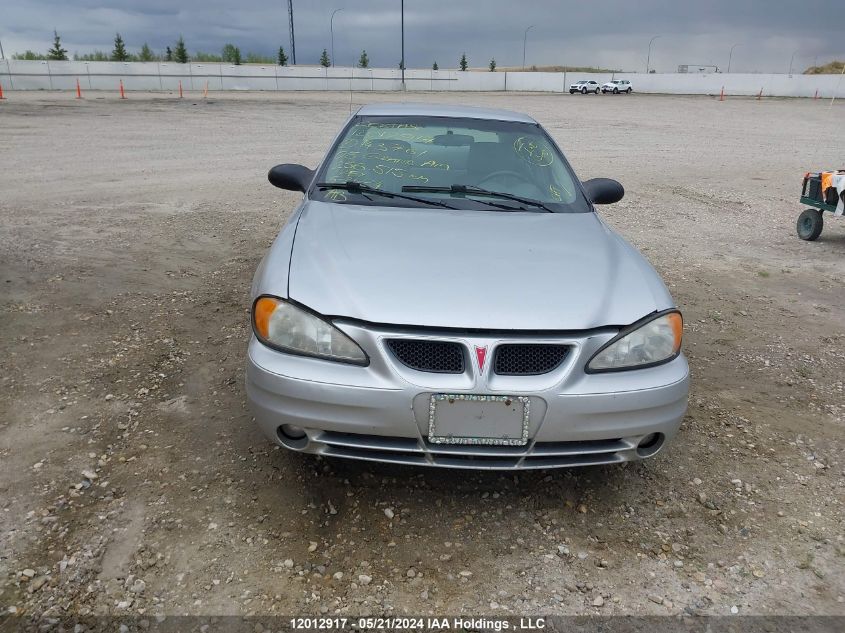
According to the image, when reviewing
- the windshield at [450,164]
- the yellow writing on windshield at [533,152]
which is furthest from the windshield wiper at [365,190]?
the yellow writing on windshield at [533,152]

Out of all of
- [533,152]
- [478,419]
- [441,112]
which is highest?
[441,112]

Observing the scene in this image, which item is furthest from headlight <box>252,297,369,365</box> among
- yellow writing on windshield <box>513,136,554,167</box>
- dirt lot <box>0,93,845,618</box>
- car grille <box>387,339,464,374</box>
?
yellow writing on windshield <box>513,136,554,167</box>

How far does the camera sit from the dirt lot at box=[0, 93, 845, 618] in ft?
7.48

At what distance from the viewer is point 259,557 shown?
94.0 inches

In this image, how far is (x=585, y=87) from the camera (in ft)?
186

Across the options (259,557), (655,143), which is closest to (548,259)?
(259,557)

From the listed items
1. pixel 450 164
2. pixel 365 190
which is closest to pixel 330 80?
pixel 450 164

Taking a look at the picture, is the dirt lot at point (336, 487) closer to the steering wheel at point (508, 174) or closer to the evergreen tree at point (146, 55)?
the steering wheel at point (508, 174)

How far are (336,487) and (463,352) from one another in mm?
940

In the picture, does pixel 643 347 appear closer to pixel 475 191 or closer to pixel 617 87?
pixel 475 191

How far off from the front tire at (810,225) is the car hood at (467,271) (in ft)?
18.3

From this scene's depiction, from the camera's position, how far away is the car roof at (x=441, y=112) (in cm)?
429

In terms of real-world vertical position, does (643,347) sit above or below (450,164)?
below

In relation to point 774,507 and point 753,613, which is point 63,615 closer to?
point 753,613
